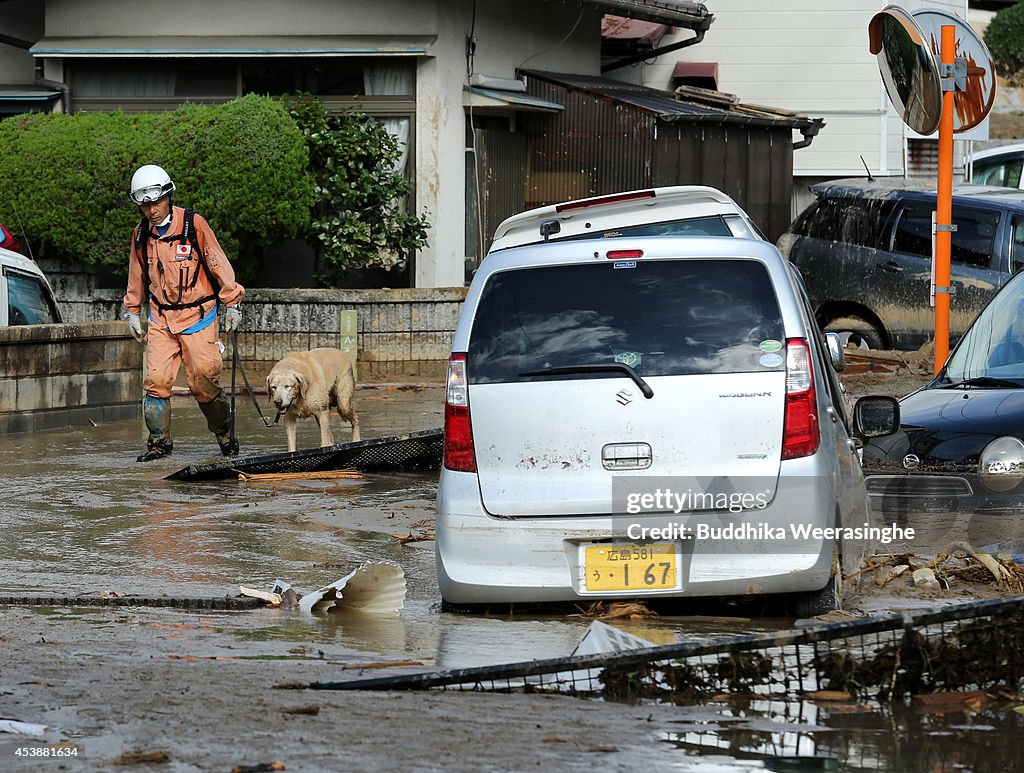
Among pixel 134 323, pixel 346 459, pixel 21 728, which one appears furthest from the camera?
pixel 134 323

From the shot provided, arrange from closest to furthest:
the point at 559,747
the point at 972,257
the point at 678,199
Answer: the point at 559,747 < the point at 678,199 < the point at 972,257

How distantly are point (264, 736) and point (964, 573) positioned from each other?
3.55 m

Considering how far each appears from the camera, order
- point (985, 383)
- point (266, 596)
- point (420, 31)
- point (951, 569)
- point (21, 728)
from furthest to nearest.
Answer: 1. point (420, 31)
2. point (985, 383)
3. point (951, 569)
4. point (266, 596)
5. point (21, 728)

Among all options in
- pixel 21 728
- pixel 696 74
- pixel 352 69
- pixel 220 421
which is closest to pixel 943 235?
pixel 220 421

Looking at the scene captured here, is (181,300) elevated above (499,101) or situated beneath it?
situated beneath

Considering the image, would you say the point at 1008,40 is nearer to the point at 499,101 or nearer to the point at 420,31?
the point at 499,101

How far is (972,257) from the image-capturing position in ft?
53.1

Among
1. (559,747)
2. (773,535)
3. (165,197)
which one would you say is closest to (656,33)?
(165,197)

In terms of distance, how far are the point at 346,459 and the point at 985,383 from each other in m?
4.40

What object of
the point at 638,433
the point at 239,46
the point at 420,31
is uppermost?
the point at 420,31

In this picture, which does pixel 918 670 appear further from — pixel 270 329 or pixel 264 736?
pixel 270 329

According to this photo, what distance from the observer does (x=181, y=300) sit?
38.9ft

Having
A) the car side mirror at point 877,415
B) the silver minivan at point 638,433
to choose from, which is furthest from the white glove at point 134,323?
the car side mirror at point 877,415

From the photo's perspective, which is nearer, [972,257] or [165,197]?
[165,197]
